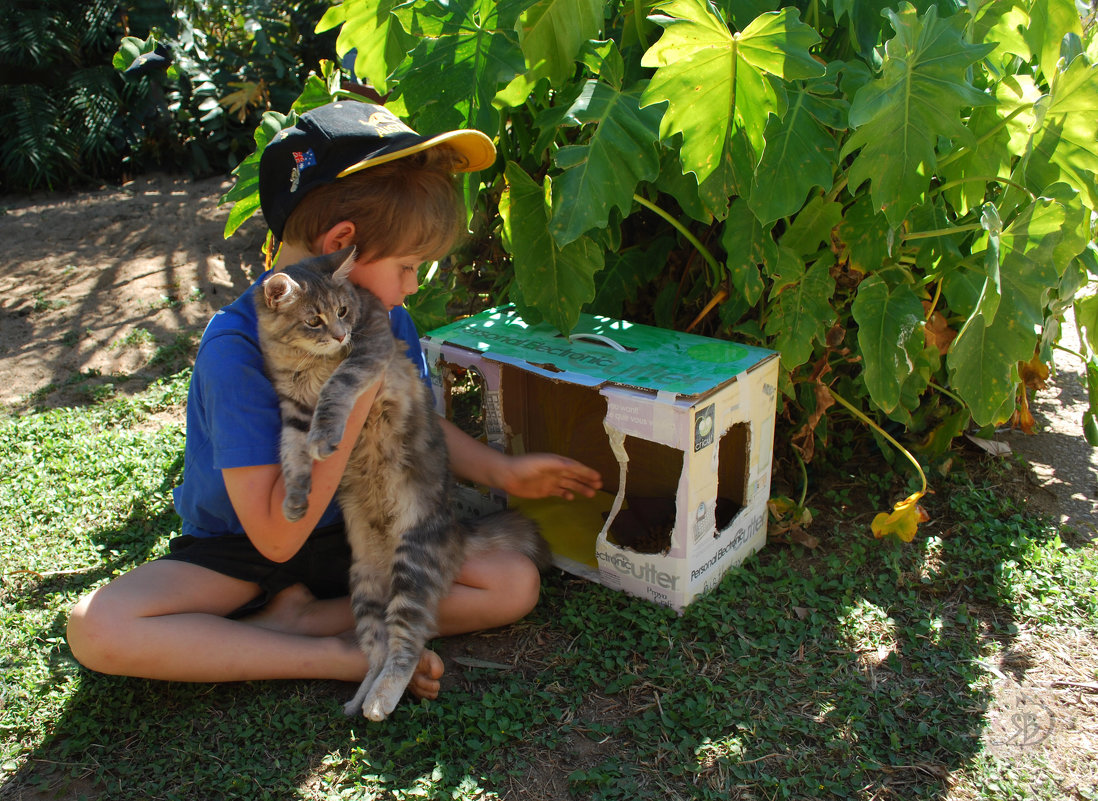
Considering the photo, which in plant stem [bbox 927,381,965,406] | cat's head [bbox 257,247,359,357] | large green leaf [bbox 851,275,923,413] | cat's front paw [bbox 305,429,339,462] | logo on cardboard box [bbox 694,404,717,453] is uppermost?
cat's head [bbox 257,247,359,357]

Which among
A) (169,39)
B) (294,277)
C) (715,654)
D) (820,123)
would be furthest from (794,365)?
(169,39)

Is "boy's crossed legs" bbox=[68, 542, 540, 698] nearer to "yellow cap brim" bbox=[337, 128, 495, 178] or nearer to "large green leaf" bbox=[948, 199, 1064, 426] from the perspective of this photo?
"yellow cap brim" bbox=[337, 128, 495, 178]

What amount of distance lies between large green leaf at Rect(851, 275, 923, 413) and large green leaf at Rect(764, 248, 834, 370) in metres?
0.10

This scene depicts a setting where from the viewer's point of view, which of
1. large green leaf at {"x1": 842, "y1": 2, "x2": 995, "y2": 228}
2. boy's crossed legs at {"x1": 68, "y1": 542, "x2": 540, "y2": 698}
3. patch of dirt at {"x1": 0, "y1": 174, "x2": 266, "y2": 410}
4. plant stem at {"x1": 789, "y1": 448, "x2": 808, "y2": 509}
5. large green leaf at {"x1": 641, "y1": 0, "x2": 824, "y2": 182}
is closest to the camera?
large green leaf at {"x1": 641, "y1": 0, "x2": 824, "y2": 182}

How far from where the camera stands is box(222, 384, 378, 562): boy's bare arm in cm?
173

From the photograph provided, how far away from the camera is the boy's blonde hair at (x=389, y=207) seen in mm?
1807

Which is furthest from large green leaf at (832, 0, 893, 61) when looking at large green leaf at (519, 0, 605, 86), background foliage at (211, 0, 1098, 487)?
large green leaf at (519, 0, 605, 86)

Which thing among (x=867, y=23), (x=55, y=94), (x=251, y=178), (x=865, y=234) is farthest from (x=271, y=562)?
(x=55, y=94)

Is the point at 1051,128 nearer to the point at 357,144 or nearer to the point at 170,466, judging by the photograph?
the point at 357,144

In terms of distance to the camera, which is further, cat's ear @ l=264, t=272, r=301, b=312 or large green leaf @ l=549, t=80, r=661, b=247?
large green leaf @ l=549, t=80, r=661, b=247

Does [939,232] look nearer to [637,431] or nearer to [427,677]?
[637,431]

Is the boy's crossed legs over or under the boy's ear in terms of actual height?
under

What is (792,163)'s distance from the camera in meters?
1.78

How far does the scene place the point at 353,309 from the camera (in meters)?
1.82
